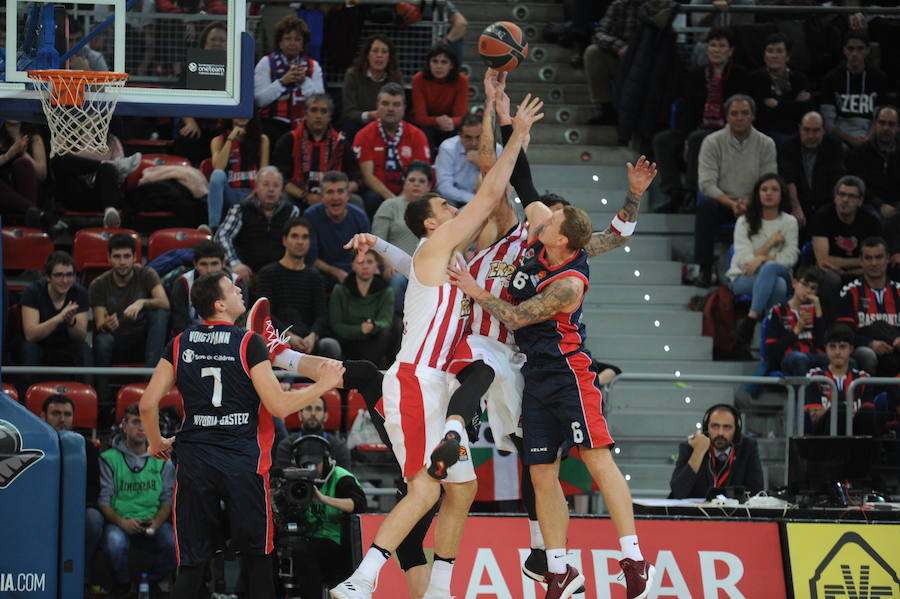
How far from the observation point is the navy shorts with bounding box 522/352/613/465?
803cm

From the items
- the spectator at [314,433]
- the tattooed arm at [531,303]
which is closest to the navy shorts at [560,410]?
the tattooed arm at [531,303]

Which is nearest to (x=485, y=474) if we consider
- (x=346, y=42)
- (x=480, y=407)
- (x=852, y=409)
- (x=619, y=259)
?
(x=480, y=407)

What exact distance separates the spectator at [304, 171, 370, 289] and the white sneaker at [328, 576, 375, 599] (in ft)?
16.7

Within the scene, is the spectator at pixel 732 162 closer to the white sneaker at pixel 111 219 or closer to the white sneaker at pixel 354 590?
the white sneaker at pixel 111 219

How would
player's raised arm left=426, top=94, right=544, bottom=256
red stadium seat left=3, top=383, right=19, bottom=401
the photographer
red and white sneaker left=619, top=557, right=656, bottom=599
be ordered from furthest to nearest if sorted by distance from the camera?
red stadium seat left=3, top=383, right=19, bottom=401 → the photographer → player's raised arm left=426, top=94, right=544, bottom=256 → red and white sneaker left=619, top=557, right=656, bottom=599

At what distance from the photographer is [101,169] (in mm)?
13273

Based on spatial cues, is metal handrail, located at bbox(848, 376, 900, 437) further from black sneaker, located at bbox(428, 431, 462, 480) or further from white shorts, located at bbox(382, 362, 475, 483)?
black sneaker, located at bbox(428, 431, 462, 480)

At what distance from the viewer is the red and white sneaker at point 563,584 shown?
315 inches

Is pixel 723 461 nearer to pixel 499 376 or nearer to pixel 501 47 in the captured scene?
pixel 499 376

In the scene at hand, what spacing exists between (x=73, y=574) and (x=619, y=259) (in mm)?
6900

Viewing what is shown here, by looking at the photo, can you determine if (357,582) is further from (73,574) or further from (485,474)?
(485,474)

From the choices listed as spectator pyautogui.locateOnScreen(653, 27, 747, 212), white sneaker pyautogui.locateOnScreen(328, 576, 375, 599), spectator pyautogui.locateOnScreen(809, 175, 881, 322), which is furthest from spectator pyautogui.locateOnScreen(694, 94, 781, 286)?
white sneaker pyautogui.locateOnScreen(328, 576, 375, 599)

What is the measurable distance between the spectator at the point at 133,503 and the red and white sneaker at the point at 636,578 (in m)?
3.70

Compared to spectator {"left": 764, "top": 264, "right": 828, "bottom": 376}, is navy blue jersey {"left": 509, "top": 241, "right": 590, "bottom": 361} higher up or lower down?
higher up
